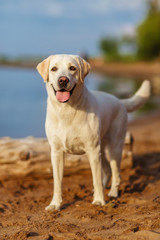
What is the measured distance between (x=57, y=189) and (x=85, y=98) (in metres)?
1.18

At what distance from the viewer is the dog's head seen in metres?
3.59

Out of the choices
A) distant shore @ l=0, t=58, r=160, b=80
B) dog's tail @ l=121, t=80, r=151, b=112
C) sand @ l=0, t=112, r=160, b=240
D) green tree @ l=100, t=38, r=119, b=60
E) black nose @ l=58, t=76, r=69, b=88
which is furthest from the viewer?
green tree @ l=100, t=38, r=119, b=60

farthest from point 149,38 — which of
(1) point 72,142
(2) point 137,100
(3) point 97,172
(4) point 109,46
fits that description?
(1) point 72,142

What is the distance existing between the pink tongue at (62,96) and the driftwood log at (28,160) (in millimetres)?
1902

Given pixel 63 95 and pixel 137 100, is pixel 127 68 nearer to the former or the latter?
pixel 137 100

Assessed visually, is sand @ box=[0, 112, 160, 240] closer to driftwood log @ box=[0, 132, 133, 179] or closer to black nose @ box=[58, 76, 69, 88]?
driftwood log @ box=[0, 132, 133, 179]

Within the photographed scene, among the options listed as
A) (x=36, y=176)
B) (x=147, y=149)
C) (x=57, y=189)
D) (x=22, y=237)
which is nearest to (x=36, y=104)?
(x=147, y=149)

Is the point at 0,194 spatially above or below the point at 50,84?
below

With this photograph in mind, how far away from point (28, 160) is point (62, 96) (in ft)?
6.58

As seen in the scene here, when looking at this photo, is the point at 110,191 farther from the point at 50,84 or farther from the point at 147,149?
the point at 147,149

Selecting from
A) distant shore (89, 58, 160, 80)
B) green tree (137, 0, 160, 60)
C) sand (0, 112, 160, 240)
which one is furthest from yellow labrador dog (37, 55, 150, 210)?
green tree (137, 0, 160, 60)

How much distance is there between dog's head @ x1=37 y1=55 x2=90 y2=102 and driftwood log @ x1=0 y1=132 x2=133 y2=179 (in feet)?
6.07

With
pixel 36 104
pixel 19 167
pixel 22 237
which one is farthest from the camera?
pixel 36 104

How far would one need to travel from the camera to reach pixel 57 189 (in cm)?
425
